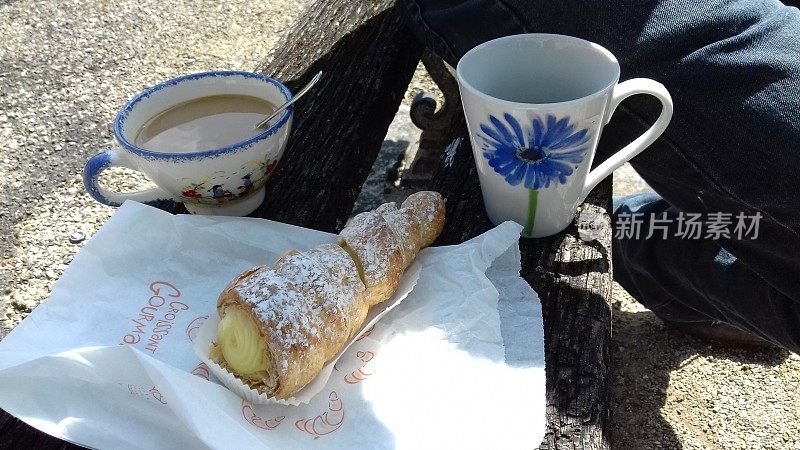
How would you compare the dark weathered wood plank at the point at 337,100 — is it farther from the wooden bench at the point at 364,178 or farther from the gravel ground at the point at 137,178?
the gravel ground at the point at 137,178

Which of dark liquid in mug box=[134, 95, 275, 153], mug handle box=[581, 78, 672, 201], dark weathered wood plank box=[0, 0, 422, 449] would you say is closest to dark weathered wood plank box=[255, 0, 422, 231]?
dark weathered wood plank box=[0, 0, 422, 449]

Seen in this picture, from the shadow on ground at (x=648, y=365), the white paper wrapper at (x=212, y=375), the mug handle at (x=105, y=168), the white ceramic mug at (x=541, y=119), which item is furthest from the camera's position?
the shadow on ground at (x=648, y=365)

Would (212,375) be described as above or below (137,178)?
above

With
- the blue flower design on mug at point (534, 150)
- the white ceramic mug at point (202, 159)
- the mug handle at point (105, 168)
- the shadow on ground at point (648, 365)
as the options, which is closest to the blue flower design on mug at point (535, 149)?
the blue flower design on mug at point (534, 150)

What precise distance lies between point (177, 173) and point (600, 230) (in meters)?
0.58

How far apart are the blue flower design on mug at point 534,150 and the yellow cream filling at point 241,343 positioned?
0.37 meters

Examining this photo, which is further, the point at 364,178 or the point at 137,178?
the point at 137,178

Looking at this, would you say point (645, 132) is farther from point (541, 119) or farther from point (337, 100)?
point (337, 100)

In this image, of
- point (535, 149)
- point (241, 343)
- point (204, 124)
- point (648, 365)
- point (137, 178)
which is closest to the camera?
point (241, 343)

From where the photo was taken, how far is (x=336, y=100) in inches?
49.9

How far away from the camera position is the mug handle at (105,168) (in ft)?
3.14

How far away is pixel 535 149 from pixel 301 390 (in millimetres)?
396

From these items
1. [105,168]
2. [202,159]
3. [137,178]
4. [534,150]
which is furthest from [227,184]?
[137,178]

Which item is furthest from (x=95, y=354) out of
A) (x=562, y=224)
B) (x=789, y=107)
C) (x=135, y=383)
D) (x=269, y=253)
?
(x=789, y=107)
